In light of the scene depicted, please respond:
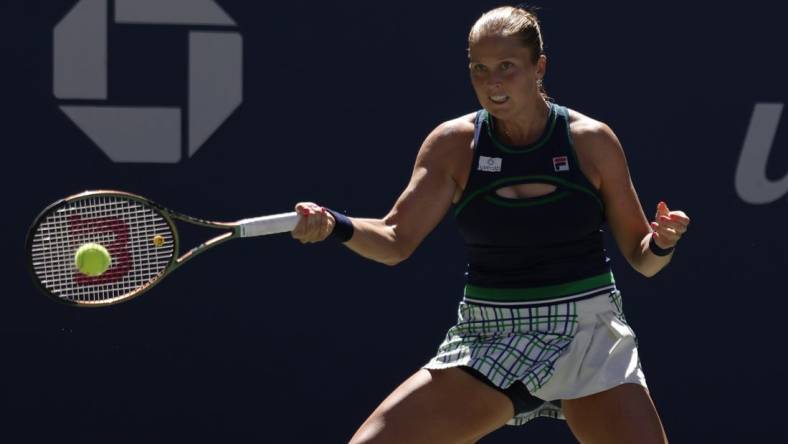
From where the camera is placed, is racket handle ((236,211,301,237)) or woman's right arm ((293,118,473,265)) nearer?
racket handle ((236,211,301,237))

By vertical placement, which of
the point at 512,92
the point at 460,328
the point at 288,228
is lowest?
the point at 460,328

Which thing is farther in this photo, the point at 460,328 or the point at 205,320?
the point at 205,320

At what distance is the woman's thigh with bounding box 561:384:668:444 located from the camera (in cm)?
318

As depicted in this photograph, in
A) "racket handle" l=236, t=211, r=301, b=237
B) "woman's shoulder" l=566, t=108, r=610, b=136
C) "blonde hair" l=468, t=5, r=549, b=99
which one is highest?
"blonde hair" l=468, t=5, r=549, b=99

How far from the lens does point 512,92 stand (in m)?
3.31

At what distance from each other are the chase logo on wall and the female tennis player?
144cm

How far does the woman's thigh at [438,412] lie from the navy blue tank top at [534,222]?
228 mm

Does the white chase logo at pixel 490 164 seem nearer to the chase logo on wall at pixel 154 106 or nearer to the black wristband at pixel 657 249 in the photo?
the black wristband at pixel 657 249

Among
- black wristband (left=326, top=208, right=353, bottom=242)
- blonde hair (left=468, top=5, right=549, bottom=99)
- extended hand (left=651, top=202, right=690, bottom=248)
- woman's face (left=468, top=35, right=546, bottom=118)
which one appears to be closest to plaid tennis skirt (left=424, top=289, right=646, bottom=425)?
extended hand (left=651, top=202, right=690, bottom=248)

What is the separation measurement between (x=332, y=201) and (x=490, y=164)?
4.79 feet

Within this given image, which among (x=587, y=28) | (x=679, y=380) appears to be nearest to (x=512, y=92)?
(x=587, y=28)

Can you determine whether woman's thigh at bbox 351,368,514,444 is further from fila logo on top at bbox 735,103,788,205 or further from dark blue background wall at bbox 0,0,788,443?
fila logo on top at bbox 735,103,788,205

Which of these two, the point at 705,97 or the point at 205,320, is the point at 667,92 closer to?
the point at 705,97

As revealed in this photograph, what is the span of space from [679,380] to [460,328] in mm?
1664
